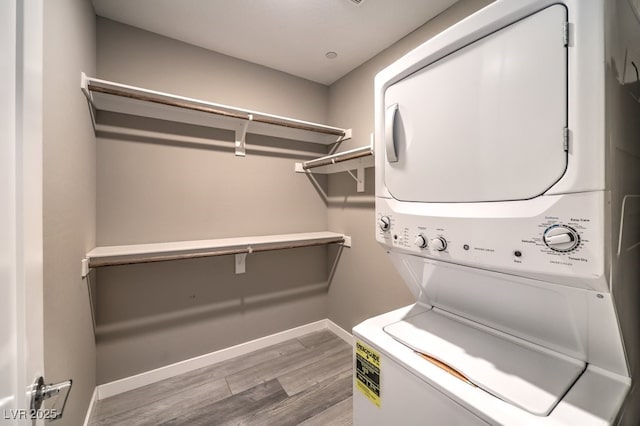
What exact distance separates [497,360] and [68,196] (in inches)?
67.1

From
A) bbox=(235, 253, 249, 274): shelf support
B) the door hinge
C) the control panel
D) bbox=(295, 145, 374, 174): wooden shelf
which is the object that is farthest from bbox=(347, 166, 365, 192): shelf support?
the door hinge

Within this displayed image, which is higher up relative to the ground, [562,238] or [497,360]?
[562,238]

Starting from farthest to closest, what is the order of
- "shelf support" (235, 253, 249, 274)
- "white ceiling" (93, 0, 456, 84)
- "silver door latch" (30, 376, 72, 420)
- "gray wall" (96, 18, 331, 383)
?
"shelf support" (235, 253, 249, 274) < "gray wall" (96, 18, 331, 383) < "white ceiling" (93, 0, 456, 84) < "silver door latch" (30, 376, 72, 420)

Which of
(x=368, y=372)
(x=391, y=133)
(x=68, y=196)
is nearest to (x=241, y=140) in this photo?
(x=68, y=196)

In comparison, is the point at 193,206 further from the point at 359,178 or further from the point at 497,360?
the point at 497,360

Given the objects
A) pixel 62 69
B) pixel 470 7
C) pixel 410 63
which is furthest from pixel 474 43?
pixel 62 69

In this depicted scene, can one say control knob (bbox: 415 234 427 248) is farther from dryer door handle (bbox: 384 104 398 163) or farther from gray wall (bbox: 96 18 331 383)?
gray wall (bbox: 96 18 331 383)

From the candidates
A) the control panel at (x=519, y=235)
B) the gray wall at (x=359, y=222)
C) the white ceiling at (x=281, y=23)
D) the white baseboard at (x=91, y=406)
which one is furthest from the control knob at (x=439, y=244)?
the white baseboard at (x=91, y=406)

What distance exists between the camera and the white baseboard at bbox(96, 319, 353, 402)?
163 centimetres

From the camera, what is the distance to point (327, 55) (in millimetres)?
1954

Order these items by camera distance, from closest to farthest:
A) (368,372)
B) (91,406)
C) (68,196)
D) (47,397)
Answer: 1. (47,397)
2. (368,372)
3. (68,196)
4. (91,406)

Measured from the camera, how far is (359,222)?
6.91ft

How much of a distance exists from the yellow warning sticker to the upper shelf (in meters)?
1.55

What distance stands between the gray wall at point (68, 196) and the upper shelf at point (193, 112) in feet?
0.47
